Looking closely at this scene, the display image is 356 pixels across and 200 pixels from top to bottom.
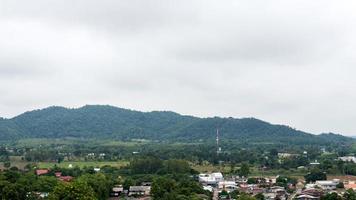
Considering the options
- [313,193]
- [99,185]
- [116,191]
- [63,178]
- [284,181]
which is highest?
[63,178]

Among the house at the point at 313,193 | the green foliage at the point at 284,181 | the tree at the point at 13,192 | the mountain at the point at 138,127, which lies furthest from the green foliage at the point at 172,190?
the mountain at the point at 138,127

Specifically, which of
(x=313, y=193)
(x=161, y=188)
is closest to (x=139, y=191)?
(x=161, y=188)

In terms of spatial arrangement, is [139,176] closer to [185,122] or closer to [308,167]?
[308,167]

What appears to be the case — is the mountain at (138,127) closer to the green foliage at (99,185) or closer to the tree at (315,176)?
the tree at (315,176)

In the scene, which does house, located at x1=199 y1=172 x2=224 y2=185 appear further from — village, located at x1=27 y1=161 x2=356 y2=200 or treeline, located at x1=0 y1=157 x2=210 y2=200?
treeline, located at x1=0 y1=157 x2=210 y2=200

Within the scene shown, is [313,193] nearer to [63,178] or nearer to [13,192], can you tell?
[63,178]

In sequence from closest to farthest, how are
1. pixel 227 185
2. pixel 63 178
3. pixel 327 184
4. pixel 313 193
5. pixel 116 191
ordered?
pixel 116 191
pixel 313 193
pixel 63 178
pixel 227 185
pixel 327 184

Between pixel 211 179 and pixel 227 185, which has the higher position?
pixel 211 179

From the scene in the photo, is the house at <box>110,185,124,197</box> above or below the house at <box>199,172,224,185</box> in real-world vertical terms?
below

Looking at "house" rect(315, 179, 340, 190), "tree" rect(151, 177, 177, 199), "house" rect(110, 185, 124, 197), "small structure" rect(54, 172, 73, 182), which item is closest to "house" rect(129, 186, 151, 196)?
"house" rect(110, 185, 124, 197)
